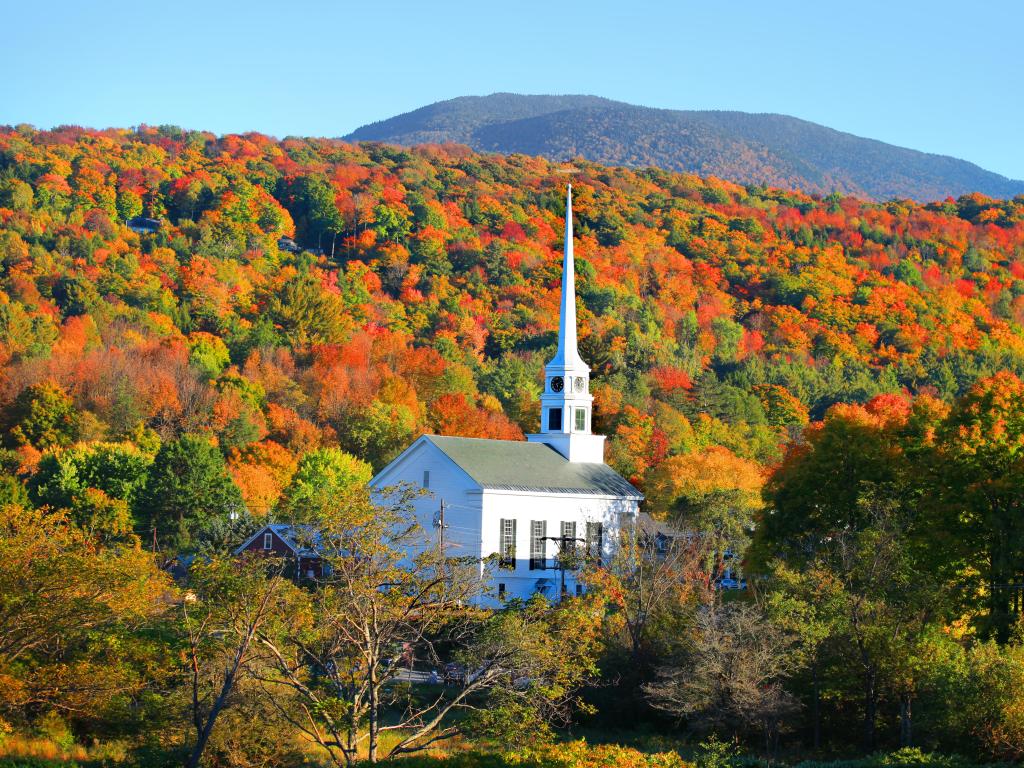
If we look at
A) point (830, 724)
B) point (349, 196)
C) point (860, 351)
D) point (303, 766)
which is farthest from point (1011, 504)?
point (349, 196)

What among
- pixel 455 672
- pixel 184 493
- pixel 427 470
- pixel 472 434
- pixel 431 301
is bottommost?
pixel 455 672

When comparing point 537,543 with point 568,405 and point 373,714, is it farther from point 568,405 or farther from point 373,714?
point 373,714

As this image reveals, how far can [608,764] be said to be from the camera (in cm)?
2847

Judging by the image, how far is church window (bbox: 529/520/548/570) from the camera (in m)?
60.1

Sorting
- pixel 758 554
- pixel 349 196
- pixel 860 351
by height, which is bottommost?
pixel 758 554

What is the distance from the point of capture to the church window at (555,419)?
2596 inches

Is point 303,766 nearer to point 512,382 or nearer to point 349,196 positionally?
point 512,382

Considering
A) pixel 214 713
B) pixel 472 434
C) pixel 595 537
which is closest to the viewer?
pixel 214 713

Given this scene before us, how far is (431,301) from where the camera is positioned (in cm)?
13812

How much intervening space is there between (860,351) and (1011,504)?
94026mm

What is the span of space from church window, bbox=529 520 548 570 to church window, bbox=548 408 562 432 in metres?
6.45

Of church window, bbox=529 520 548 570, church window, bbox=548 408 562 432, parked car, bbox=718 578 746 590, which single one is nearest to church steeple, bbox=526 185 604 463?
church window, bbox=548 408 562 432

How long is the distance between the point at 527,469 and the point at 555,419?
500 cm

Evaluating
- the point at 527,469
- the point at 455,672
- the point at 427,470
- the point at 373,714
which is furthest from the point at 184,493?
the point at 373,714
